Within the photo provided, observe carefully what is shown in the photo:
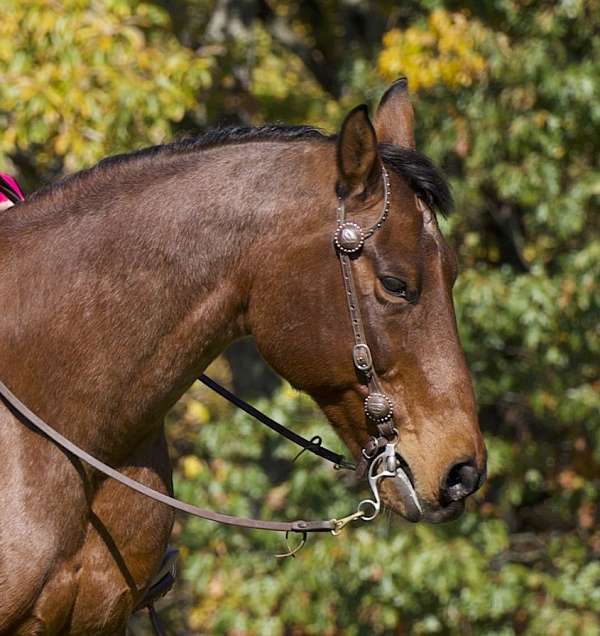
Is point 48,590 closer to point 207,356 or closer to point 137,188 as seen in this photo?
point 207,356

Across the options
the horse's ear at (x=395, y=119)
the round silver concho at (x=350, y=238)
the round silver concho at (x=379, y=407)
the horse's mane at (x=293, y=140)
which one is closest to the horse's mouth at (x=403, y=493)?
the round silver concho at (x=379, y=407)

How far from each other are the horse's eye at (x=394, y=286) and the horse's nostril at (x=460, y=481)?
A: 16.7 inches

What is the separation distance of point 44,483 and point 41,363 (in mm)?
299

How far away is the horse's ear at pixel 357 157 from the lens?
296 centimetres

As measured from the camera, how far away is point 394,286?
299cm

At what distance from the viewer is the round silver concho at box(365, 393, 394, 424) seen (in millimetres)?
3004

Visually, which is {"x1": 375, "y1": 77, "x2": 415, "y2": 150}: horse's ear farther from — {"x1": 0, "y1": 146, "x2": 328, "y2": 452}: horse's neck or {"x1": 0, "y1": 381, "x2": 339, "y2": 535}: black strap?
{"x1": 0, "y1": 381, "x2": 339, "y2": 535}: black strap

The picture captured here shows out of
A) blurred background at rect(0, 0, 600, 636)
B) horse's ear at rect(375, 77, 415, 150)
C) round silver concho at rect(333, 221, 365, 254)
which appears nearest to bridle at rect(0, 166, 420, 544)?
round silver concho at rect(333, 221, 365, 254)

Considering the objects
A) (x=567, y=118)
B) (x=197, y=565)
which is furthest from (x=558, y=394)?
(x=197, y=565)

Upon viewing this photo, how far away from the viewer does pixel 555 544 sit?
809 centimetres

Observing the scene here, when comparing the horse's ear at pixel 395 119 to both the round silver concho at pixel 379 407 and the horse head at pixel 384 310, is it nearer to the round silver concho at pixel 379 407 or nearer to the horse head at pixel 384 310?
the horse head at pixel 384 310

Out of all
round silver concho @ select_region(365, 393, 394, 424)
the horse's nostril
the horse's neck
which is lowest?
the horse's nostril

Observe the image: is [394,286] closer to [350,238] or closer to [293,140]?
[350,238]

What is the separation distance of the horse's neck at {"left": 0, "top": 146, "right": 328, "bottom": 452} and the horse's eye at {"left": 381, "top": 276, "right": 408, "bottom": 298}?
0.30 meters
